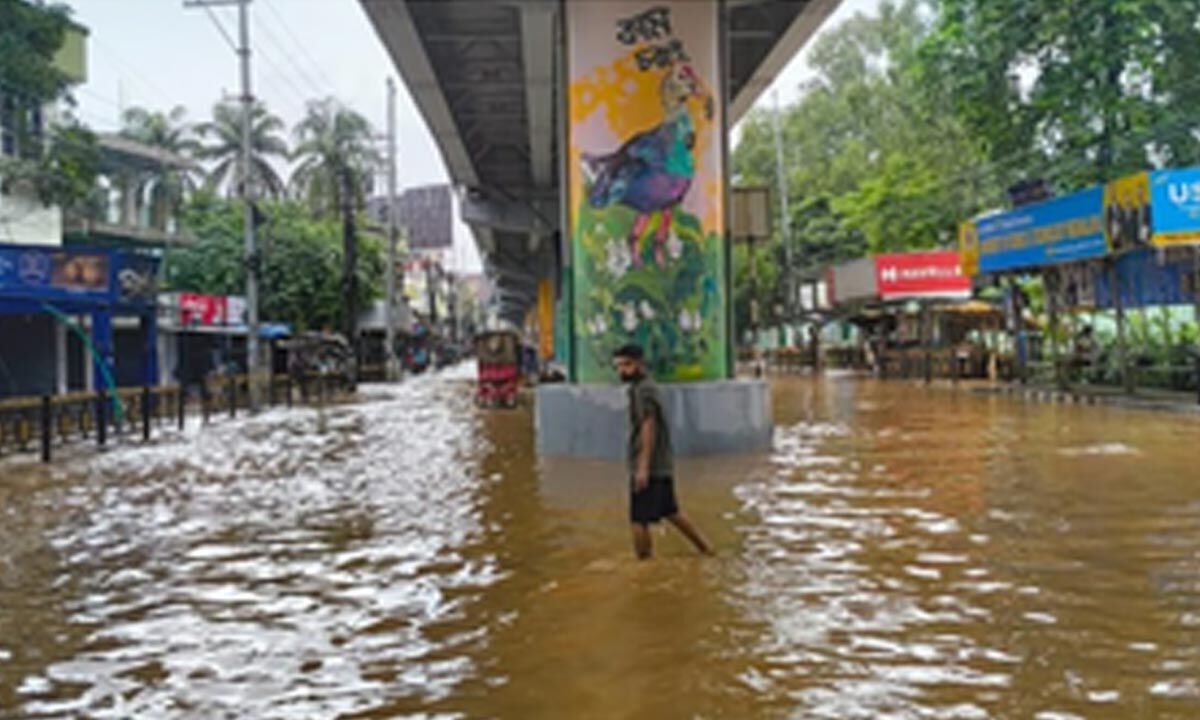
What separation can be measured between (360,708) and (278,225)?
46039 millimetres

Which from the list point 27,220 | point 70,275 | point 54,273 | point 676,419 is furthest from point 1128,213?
point 27,220

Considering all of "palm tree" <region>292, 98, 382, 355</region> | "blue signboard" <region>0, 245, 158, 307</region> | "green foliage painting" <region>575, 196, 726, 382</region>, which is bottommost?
"green foliage painting" <region>575, 196, 726, 382</region>

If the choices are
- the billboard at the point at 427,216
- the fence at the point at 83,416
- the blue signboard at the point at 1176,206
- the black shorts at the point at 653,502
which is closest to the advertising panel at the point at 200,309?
the fence at the point at 83,416

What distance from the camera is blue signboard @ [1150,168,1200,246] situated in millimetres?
18250

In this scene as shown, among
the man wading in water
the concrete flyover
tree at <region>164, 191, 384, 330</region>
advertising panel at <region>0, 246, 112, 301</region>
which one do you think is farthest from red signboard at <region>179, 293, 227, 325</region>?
the man wading in water

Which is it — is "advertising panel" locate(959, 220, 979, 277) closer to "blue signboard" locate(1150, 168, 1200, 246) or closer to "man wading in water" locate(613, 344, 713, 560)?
"blue signboard" locate(1150, 168, 1200, 246)

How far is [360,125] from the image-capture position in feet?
210

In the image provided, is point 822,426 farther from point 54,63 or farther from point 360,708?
point 54,63

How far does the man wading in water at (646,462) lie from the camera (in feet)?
25.4

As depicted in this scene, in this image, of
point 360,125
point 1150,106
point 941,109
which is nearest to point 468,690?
point 1150,106

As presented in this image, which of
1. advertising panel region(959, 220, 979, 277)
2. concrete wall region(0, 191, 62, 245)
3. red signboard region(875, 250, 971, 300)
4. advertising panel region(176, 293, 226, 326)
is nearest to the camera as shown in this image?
advertising panel region(959, 220, 979, 277)

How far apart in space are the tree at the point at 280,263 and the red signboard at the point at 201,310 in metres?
4.37

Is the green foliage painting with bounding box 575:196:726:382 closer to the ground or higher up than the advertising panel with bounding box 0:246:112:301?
closer to the ground

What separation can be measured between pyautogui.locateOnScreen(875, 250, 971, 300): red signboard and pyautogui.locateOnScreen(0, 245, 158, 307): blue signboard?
24.3 meters
